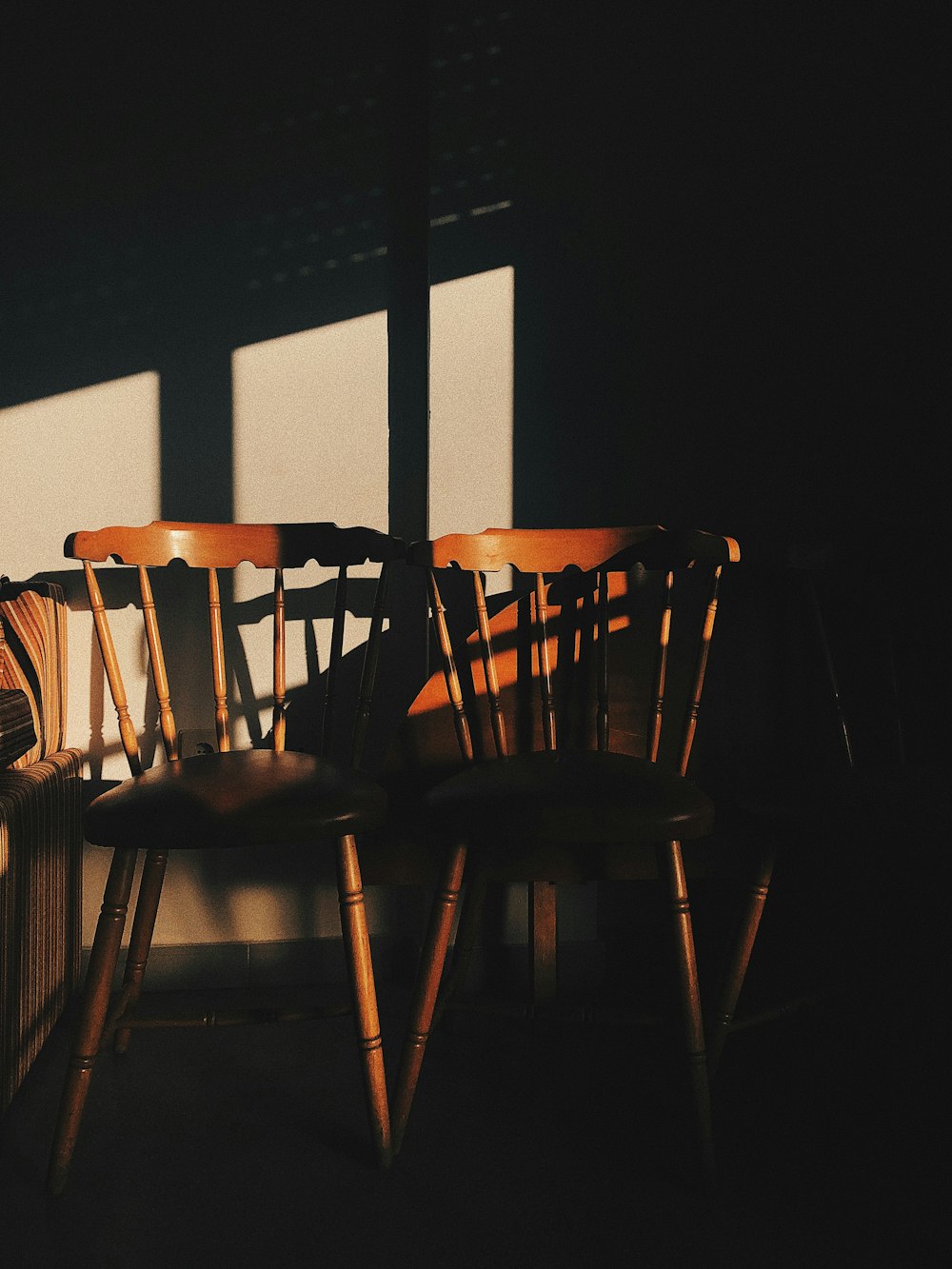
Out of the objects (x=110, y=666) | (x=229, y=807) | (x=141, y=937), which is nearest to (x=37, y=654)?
(x=110, y=666)

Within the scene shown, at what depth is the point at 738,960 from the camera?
1437 mm

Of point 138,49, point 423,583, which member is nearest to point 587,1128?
point 423,583

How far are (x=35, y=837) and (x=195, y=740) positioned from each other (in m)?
0.48

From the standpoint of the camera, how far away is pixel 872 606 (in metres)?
1.87

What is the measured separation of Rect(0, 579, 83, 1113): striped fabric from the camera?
1.35m

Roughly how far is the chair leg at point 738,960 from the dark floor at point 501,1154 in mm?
108

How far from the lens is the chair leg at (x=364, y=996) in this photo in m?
1.26

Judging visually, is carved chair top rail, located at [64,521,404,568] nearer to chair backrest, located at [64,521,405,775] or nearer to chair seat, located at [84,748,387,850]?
chair backrest, located at [64,521,405,775]

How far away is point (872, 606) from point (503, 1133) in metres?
1.22

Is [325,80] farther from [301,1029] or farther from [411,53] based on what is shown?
[301,1029]

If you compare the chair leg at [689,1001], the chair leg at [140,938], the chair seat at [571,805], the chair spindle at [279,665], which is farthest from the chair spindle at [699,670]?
the chair leg at [140,938]

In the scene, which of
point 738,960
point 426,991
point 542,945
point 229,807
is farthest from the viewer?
point 542,945

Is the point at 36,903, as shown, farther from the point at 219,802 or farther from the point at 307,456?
the point at 307,456

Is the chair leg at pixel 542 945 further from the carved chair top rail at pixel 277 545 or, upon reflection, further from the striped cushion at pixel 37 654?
the striped cushion at pixel 37 654
